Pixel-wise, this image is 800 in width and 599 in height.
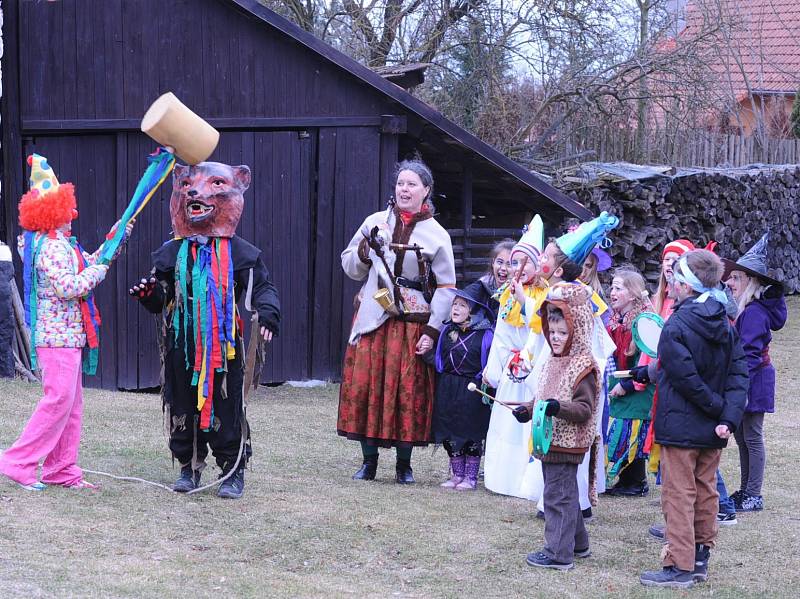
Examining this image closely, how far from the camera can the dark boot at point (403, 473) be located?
684cm

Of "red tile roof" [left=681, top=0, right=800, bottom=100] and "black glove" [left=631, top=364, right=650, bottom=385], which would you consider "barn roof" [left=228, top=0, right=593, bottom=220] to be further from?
"red tile roof" [left=681, top=0, right=800, bottom=100]

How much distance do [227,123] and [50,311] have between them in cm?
489

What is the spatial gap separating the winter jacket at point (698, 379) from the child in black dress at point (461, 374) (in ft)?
5.71

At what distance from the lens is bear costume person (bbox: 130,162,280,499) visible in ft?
19.3

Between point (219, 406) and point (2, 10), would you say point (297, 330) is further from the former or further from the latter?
point (219, 406)

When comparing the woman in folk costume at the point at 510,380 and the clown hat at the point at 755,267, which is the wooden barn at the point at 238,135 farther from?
the clown hat at the point at 755,267

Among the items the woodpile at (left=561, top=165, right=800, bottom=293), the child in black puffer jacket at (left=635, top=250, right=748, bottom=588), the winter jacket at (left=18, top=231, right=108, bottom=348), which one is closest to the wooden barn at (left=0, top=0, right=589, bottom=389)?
the woodpile at (left=561, top=165, right=800, bottom=293)

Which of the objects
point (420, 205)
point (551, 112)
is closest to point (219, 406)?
point (420, 205)

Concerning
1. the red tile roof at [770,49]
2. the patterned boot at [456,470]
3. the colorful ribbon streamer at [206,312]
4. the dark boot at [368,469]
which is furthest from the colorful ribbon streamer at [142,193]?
the red tile roof at [770,49]

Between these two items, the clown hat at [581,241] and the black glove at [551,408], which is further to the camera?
the clown hat at [581,241]

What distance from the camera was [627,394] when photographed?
665 cm

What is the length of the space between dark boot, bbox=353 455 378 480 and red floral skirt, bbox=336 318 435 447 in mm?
245

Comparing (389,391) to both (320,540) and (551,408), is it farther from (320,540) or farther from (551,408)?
(551,408)

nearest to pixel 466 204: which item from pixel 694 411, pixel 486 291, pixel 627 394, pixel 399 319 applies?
pixel 486 291
